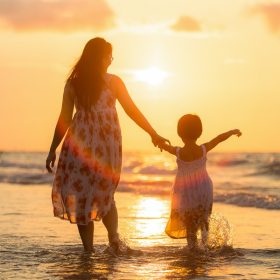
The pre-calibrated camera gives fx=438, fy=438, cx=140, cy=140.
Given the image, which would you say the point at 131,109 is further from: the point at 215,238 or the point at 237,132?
the point at 215,238

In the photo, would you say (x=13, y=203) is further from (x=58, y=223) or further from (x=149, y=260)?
(x=149, y=260)

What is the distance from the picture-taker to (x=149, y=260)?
4.03 meters

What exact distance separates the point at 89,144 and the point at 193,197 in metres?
1.23

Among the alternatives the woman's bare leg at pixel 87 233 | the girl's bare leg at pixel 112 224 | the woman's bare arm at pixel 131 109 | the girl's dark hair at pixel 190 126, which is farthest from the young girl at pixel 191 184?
the woman's bare leg at pixel 87 233

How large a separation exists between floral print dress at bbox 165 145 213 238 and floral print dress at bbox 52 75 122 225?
814 mm

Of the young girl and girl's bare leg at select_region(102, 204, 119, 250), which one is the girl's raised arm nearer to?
the young girl

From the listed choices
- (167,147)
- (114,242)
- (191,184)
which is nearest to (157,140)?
(167,147)

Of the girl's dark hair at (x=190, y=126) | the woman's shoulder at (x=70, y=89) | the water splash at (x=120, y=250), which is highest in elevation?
the woman's shoulder at (x=70, y=89)

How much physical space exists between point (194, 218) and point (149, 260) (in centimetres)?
69

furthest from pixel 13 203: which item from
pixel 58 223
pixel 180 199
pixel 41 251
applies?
pixel 180 199

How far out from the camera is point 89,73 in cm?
404

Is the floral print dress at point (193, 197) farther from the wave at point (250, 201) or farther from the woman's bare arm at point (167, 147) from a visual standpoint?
the wave at point (250, 201)

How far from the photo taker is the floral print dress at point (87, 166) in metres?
3.96

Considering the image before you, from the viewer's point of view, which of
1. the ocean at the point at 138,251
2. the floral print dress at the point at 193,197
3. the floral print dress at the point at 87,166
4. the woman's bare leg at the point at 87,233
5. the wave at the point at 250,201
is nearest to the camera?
the ocean at the point at 138,251
